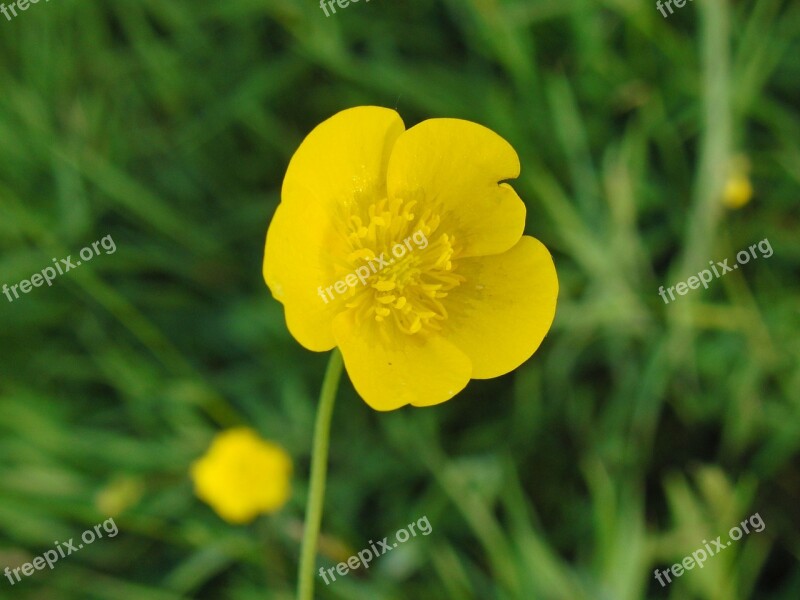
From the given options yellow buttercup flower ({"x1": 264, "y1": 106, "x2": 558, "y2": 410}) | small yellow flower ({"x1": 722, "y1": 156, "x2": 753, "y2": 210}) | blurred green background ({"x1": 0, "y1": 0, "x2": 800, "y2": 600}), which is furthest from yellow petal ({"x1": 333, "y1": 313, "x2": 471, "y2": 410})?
small yellow flower ({"x1": 722, "y1": 156, "x2": 753, "y2": 210})

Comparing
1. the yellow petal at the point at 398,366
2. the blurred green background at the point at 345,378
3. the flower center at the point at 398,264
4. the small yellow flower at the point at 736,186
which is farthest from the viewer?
the blurred green background at the point at 345,378

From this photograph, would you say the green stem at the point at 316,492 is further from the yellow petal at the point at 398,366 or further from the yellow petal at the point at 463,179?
the yellow petal at the point at 463,179

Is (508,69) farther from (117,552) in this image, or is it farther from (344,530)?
(117,552)

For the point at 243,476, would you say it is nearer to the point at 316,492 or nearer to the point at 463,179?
the point at 316,492

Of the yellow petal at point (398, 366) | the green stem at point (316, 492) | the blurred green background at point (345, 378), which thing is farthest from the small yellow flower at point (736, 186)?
the green stem at point (316, 492)

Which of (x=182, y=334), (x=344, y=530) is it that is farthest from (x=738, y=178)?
(x=182, y=334)

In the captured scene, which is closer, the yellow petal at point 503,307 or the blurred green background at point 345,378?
the yellow petal at point 503,307
